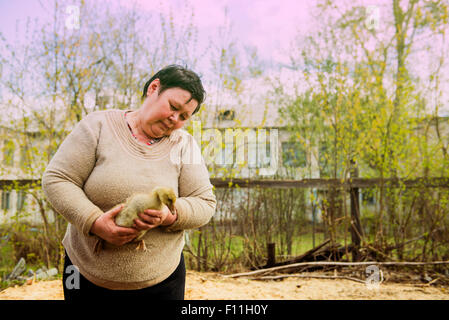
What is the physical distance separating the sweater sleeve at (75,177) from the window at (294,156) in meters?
3.71

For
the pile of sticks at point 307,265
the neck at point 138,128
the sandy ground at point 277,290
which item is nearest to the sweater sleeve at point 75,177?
the neck at point 138,128

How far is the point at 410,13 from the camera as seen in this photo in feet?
15.1

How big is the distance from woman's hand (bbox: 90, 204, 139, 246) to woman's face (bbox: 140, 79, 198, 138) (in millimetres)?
291

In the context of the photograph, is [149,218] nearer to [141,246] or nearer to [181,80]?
[141,246]

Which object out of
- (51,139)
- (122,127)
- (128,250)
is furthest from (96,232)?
(51,139)

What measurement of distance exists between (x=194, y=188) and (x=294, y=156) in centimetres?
366

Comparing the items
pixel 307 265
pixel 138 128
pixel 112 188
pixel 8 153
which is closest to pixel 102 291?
pixel 112 188

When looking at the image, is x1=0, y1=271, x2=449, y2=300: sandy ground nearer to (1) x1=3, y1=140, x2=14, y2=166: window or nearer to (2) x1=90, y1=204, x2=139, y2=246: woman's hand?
(1) x1=3, y1=140, x2=14, y2=166: window

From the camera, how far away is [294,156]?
14.9 ft

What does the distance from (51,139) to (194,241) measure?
2.15m

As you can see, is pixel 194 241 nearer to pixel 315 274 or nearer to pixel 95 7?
pixel 315 274

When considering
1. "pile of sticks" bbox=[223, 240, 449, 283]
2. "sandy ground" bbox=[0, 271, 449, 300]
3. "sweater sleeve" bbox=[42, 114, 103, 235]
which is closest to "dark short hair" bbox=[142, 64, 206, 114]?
"sweater sleeve" bbox=[42, 114, 103, 235]

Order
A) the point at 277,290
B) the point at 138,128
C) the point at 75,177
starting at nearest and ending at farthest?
the point at 75,177
the point at 138,128
the point at 277,290

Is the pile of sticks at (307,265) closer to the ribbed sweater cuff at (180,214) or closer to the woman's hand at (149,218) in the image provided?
the ribbed sweater cuff at (180,214)
